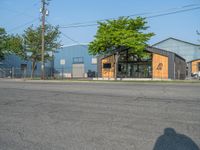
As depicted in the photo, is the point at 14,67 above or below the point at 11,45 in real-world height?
below

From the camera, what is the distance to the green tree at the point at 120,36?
35281 mm

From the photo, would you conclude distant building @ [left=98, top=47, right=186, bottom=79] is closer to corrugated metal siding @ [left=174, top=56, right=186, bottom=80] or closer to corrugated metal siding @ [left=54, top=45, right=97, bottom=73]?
corrugated metal siding @ [left=174, top=56, right=186, bottom=80]

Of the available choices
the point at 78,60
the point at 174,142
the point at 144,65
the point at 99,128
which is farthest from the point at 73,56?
the point at 174,142

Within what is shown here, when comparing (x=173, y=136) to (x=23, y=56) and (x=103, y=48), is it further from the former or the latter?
(x=23, y=56)

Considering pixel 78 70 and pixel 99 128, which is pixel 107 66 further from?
Answer: pixel 99 128

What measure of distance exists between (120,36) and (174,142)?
101 feet

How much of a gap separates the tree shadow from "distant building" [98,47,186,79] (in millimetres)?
33086

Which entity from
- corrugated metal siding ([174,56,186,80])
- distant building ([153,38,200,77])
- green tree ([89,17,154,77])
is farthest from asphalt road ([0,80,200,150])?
distant building ([153,38,200,77])

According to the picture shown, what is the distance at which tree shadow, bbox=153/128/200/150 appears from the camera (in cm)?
488

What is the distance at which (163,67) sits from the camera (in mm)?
39438

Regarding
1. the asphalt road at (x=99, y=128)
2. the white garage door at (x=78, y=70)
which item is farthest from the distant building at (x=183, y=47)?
the asphalt road at (x=99, y=128)

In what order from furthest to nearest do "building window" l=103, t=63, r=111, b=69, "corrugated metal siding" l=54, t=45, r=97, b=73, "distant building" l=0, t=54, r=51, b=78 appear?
"corrugated metal siding" l=54, t=45, r=97, b=73 → "distant building" l=0, t=54, r=51, b=78 → "building window" l=103, t=63, r=111, b=69

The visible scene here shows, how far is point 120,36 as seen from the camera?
1388 inches

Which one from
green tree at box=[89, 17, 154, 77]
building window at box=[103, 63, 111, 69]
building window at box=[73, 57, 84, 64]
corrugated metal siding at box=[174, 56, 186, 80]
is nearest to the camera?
green tree at box=[89, 17, 154, 77]
